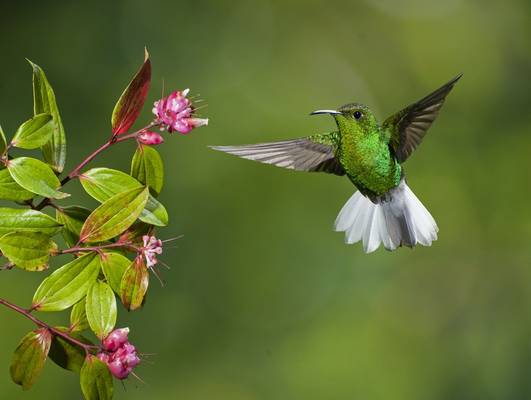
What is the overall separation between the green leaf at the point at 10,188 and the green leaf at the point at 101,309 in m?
0.15

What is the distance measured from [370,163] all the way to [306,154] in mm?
158

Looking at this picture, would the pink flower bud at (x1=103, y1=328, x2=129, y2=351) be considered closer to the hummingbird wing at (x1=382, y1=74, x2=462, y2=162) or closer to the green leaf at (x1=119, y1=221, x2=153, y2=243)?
the green leaf at (x1=119, y1=221, x2=153, y2=243)

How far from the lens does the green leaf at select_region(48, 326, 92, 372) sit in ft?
3.59

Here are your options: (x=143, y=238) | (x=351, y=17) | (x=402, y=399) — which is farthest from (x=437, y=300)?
(x=143, y=238)

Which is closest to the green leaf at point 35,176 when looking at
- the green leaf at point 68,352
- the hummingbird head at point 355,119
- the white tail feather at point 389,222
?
the green leaf at point 68,352

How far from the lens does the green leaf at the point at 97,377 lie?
41.4 inches

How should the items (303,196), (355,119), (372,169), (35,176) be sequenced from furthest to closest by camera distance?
(303,196) < (372,169) < (355,119) < (35,176)

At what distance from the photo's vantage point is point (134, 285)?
40.8 inches

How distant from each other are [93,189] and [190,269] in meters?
3.54

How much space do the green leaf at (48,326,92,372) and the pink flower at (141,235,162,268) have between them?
6.1 inches

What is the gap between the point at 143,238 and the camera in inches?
42.3

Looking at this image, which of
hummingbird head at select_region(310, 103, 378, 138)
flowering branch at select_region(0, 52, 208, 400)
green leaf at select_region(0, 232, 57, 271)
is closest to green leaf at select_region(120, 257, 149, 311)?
flowering branch at select_region(0, 52, 208, 400)

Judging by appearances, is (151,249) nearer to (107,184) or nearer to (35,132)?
(107,184)

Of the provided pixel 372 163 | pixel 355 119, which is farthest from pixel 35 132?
pixel 372 163
